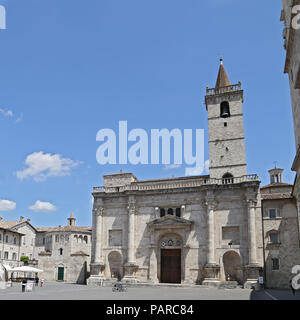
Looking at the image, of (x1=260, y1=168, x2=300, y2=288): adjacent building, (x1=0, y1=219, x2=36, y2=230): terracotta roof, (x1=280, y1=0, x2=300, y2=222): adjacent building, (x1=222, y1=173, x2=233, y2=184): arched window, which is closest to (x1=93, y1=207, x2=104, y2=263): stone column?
(x1=222, y1=173, x2=233, y2=184): arched window

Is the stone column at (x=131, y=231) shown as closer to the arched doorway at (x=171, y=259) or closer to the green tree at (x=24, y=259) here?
the arched doorway at (x=171, y=259)

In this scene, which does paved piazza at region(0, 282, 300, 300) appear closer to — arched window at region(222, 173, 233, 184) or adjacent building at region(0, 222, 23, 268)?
arched window at region(222, 173, 233, 184)

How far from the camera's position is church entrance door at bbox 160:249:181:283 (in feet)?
120

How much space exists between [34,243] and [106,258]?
2276 centimetres

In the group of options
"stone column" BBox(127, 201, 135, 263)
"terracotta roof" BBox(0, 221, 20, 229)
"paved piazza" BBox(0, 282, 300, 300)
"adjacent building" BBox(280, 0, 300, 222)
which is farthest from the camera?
"terracotta roof" BBox(0, 221, 20, 229)

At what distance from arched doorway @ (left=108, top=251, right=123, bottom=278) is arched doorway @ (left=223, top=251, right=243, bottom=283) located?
37.6ft

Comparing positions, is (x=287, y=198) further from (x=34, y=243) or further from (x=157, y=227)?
(x=34, y=243)

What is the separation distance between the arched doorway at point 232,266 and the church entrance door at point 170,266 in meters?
5.00

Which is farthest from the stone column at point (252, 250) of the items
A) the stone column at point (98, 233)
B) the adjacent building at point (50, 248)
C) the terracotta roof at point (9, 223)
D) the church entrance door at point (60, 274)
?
the terracotta roof at point (9, 223)

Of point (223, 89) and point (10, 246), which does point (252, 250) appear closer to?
point (223, 89)

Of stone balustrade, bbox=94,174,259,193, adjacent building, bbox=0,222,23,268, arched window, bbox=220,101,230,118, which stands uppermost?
arched window, bbox=220,101,230,118

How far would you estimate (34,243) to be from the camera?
185ft
